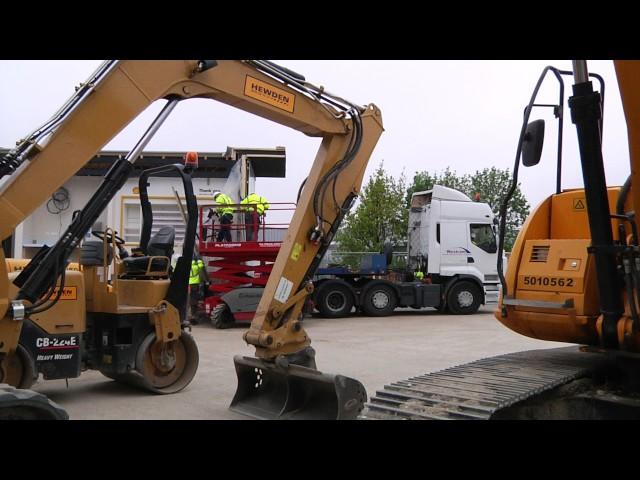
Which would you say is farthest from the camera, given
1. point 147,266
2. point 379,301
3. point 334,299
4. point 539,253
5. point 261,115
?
point 379,301

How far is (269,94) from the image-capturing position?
6.50 m

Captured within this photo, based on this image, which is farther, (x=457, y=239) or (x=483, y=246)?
(x=483, y=246)

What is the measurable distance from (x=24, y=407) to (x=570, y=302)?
3.48 m

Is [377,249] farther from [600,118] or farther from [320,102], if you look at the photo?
[600,118]

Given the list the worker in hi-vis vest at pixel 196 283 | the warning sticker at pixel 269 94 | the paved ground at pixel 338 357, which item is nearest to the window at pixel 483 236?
the paved ground at pixel 338 357

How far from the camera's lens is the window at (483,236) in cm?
A: 1762

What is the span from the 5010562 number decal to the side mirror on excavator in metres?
0.82

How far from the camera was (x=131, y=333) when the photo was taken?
733 cm

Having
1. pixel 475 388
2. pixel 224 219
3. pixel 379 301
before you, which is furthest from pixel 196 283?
pixel 475 388

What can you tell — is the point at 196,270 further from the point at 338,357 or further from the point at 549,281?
the point at 549,281

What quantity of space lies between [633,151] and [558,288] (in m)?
1.28

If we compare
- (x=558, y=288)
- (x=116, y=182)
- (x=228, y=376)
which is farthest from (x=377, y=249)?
(x=558, y=288)

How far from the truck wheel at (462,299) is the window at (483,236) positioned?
1.16 meters

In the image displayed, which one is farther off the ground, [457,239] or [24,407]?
[457,239]
